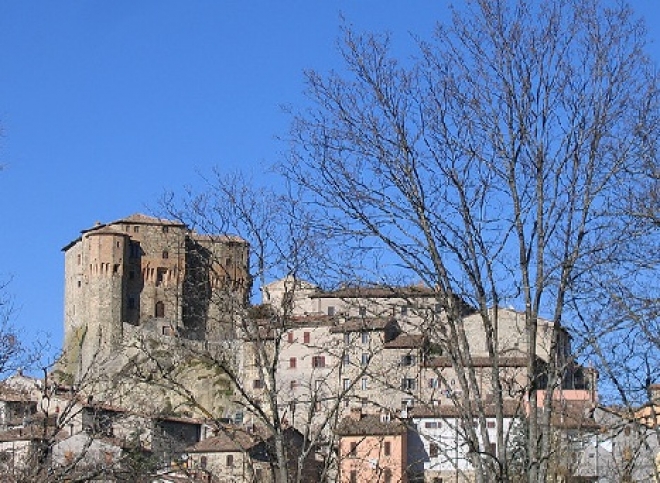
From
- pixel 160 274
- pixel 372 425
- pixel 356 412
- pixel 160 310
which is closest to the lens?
pixel 372 425

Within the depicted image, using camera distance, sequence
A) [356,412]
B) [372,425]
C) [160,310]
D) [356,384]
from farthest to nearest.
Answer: [160,310] → [356,412] → [372,425] → [356,384]

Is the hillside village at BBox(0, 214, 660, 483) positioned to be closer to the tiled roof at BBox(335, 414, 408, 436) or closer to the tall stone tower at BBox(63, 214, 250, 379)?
the tiled roof at BBox(335, 414, 408, 436)

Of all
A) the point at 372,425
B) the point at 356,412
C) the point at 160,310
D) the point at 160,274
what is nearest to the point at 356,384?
the point at 372,425

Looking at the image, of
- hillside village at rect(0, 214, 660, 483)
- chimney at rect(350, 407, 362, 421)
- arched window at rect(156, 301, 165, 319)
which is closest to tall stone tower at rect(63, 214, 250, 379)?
arched window at rect(156, 301, 165, 319)

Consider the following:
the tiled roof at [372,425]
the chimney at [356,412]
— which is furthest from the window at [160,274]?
the tiled roof at [372,425]

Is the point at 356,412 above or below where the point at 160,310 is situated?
below

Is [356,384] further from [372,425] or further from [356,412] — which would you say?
[356,412]

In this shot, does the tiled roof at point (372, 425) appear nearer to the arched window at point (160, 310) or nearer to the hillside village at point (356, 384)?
the hillside village at point (356, 384)

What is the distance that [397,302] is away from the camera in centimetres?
806

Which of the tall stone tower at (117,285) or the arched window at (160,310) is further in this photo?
the arched window at (160,310)

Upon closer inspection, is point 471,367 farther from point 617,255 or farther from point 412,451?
point 412,451

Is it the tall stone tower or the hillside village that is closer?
the hillside village

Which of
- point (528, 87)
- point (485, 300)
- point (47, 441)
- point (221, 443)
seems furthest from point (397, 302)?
point (221, 443)

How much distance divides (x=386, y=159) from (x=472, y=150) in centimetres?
57
